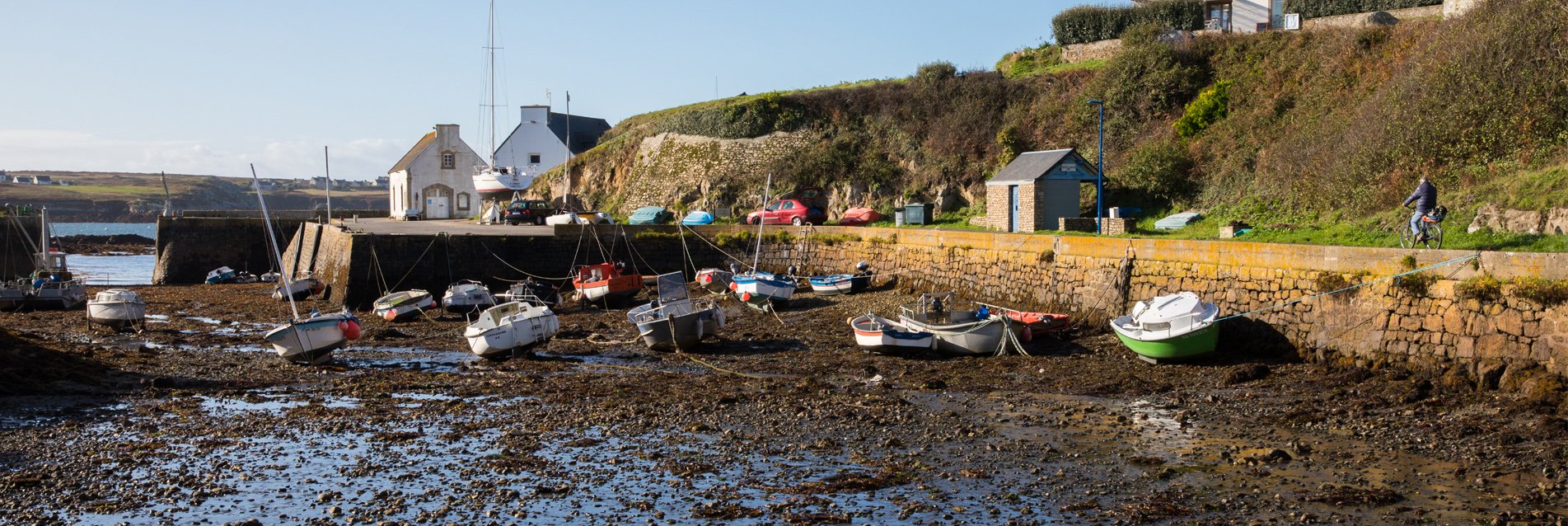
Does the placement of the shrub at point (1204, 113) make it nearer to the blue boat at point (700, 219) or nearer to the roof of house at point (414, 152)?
the blue boat at point (700, 219)

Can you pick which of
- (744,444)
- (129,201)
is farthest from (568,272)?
(129,201)

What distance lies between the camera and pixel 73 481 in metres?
10.9

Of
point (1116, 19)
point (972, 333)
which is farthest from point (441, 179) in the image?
point (972, 333)

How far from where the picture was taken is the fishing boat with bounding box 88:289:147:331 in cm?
2395

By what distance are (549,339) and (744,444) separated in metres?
9.03

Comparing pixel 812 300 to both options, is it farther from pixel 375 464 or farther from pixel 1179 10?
pixel 1179 10

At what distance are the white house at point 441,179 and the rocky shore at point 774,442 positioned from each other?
104ft

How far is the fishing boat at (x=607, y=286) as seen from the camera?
2767 cm

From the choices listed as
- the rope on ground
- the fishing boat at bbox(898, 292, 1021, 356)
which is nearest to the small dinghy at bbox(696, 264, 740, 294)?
the fishing boat at bbox(898, 292, 1021, 356)

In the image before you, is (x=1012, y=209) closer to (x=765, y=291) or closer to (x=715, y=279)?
(x=765, y=291)

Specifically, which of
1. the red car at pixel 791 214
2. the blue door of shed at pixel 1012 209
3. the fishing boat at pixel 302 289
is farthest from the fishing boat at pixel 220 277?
the blue door of shed at pixel 1012 209

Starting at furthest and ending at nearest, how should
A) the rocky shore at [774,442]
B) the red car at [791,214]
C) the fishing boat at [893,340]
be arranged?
the red car at [791,214]
the fishing boat at [893,340]
the rocky shore at [774,442]

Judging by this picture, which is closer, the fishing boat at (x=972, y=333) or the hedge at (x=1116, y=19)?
the fishing boat at (x=972, y=333)

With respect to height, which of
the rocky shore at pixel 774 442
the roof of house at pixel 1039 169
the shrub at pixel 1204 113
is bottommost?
the rocky shore at pixel 774 442
